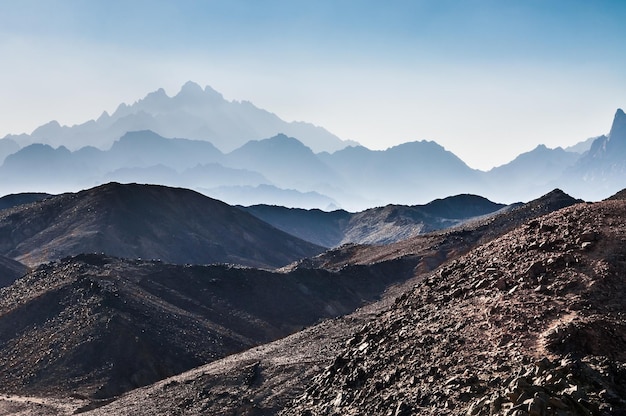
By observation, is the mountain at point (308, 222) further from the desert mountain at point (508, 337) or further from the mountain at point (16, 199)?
the desert mountain at point (508, 337)

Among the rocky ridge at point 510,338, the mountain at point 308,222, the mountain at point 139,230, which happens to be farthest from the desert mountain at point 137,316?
the mountain at point 308,222

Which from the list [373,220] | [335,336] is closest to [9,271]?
[335,336]

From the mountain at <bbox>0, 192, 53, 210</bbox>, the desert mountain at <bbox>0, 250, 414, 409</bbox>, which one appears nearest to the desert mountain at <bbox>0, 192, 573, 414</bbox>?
the desert mountain at <bbox>0, 250, 414, 409</bbox>

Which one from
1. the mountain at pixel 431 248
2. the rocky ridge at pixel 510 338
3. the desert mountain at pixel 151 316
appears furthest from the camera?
the mountain at pixel 431 248

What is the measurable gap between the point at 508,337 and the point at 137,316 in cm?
3853

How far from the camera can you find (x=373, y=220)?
167m

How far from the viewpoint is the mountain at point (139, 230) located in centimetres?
9581

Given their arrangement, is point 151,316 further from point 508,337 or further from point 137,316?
point 508,337

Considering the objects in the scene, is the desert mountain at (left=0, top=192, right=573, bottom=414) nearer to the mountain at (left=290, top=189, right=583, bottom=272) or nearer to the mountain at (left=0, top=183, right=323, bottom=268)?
the mountain at (left=290, top=189, right=583, bottom=272)

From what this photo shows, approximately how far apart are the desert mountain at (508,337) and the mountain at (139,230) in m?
77.3

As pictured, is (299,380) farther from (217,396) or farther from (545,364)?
(545,364)

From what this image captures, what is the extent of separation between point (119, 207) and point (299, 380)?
81588mm

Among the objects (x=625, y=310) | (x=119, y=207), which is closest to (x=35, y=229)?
(x=119, y=207)

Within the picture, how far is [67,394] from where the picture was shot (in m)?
39.8
